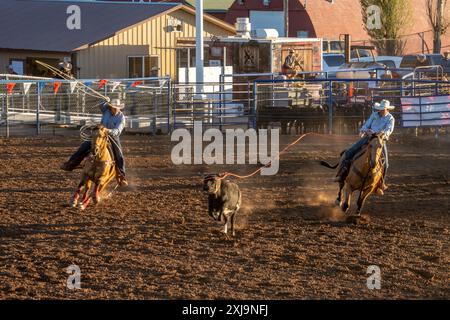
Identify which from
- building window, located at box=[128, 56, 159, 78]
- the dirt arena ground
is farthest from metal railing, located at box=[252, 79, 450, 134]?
building window, located at box=[128, 56, 159, 78]

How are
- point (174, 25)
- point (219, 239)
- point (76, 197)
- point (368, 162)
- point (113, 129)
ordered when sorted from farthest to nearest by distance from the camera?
point (174, 25) < point (113, 129) < point (76, 197) < point (368, 162) < point (219, 239)

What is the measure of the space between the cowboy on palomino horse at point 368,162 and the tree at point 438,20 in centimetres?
2736

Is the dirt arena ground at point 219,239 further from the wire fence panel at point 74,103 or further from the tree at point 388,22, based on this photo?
the tree at point 388,22

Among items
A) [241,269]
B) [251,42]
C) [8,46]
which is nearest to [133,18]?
[8,46]

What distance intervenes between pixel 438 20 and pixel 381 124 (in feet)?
92.8

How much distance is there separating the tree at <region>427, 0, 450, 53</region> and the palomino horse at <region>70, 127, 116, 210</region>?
2838 cm

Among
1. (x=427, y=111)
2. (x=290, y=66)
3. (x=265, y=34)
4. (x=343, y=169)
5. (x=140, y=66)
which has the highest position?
(x=265, y=34)

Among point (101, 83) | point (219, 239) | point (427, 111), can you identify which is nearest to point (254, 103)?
point (101, 83)

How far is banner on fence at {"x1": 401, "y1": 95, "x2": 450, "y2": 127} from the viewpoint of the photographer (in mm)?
23000

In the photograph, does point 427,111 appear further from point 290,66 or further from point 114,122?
point 114,122

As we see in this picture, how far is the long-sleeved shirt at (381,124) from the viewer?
516 inches

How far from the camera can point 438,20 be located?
40.2 metres

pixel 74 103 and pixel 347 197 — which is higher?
pixel 74 103

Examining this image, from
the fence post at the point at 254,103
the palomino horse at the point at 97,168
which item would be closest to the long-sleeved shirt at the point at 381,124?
the palomino horse at the point at 97,168
